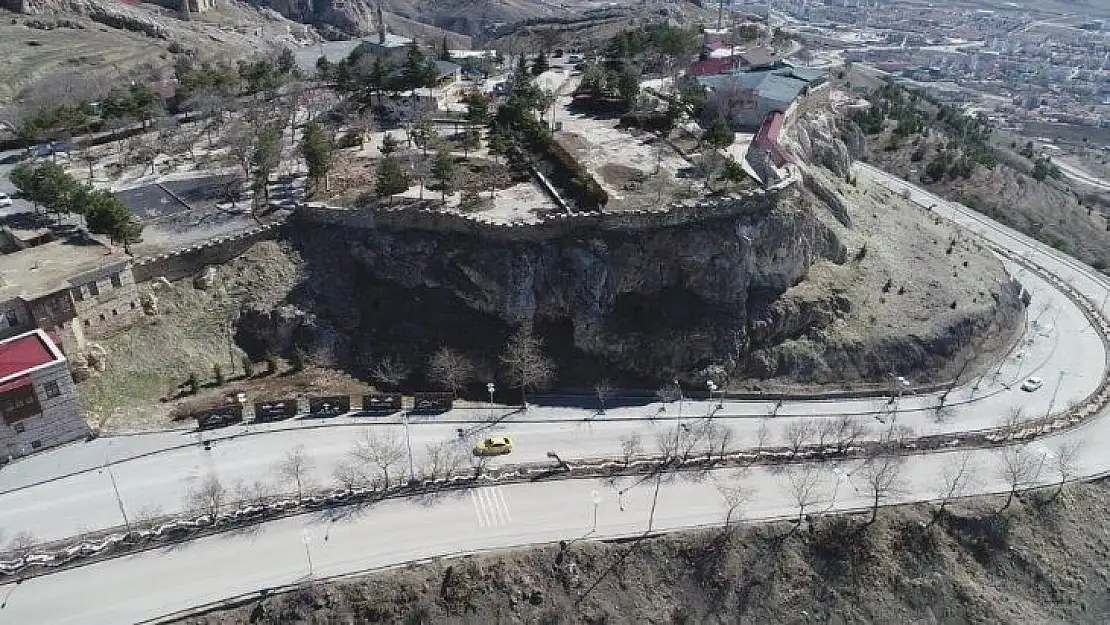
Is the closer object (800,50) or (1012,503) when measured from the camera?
(1012,503)

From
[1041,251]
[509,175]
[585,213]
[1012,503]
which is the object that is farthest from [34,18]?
[1041,251]

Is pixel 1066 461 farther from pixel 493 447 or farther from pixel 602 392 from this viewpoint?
pixel 493 447

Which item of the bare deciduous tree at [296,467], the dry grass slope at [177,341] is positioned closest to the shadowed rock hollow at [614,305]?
the dry grass slope at [177,341]

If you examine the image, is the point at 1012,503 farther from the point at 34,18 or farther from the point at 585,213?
the point at 34,18

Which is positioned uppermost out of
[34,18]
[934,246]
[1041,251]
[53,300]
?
[34,18]

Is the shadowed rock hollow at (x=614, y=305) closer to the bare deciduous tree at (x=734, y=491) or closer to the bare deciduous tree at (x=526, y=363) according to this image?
the bare deciduous tree at (x=526, y=363)

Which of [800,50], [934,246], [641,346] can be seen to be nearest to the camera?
[641,346]
